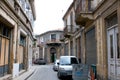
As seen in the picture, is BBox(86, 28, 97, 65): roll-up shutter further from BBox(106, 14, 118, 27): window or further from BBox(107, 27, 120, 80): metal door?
BBox(107, 27, 120, 80): metal door

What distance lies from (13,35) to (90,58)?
21.1 ft

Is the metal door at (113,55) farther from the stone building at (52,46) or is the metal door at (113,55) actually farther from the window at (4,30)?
the stone building at (52,46)

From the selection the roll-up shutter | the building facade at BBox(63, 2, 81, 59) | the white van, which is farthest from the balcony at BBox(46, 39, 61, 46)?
the white van

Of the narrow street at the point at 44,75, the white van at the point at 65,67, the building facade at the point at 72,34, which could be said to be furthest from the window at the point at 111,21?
the building facade at the point at 72,34

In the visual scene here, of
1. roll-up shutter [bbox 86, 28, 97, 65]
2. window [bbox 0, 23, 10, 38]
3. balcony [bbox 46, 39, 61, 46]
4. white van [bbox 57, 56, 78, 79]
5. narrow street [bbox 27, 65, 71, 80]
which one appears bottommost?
narrow street [bbox 27, 65, 71, 80]

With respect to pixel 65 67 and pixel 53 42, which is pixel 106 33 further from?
pixel 53 42

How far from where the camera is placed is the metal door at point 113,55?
449 inches

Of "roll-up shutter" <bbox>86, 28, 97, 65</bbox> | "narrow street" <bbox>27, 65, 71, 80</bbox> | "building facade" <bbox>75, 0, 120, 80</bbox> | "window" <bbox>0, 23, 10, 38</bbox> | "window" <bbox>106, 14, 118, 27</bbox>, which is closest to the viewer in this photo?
"building facade" <bbox>75, 0, 120, 80</bbox>

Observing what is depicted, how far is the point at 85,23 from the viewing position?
18.9m

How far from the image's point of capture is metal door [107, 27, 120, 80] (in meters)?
11.4

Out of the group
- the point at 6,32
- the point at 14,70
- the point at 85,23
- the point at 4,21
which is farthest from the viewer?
the point at 85,23

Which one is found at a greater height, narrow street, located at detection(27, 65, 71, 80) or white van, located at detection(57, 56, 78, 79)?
white van, located at detection(57, 56, 78, 79)

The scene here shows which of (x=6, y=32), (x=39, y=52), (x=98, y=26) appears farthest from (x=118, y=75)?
(x=39, y=52)

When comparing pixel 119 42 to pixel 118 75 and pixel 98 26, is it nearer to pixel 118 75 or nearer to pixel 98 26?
pixel 118 75
